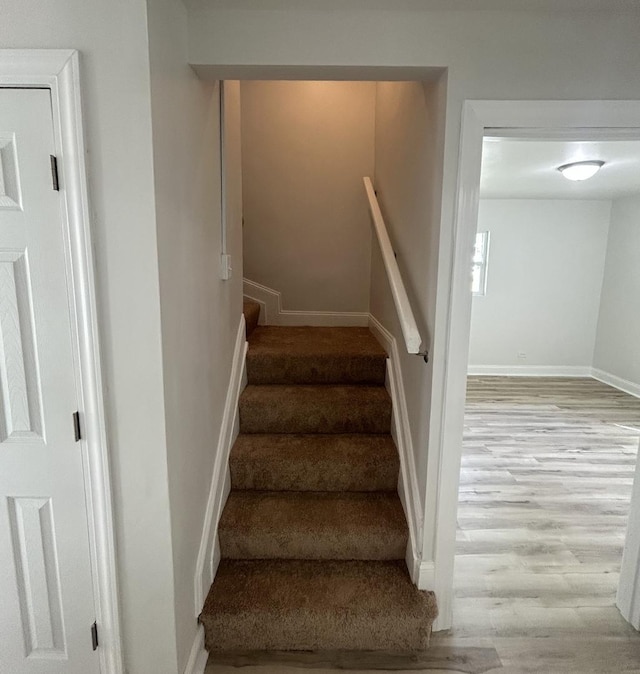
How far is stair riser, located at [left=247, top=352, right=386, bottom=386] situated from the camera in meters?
2.41

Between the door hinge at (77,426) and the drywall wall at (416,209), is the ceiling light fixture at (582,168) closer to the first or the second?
the drywall wall at (416,209)

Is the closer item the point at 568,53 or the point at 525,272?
the point at 568,53

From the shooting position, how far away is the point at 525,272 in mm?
5715

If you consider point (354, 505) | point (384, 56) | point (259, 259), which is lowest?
point (354, 505)

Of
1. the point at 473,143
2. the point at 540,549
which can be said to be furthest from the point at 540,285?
the point at 473,143

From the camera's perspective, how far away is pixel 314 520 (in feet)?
5.90

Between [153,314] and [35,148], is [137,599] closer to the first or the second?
[153,314]

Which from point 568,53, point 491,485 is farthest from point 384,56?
point 491,485

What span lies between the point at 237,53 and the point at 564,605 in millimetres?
2622

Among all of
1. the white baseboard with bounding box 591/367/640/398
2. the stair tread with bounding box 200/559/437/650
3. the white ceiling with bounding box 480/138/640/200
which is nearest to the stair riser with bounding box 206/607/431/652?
the stair tread with bounding box 200/559/437/650

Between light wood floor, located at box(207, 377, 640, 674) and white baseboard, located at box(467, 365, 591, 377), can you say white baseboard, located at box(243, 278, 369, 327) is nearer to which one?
light wood floor, located at box(207, 377, 640, 674)

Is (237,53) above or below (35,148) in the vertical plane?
above

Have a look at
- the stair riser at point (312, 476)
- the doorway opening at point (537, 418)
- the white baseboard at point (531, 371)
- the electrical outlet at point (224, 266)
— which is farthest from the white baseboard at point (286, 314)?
the white baseboard at point (531, 371)

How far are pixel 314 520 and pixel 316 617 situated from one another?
36 cm
